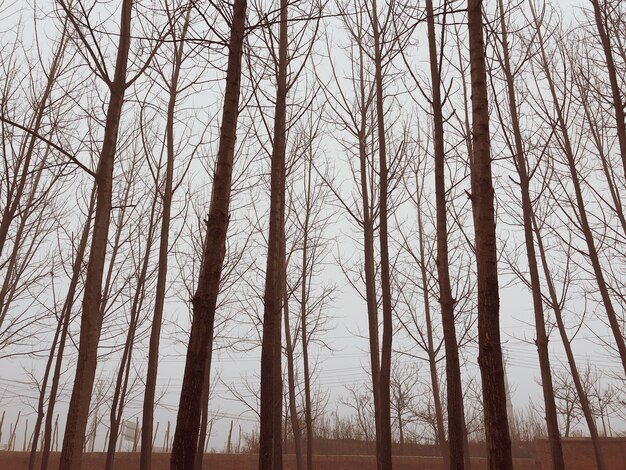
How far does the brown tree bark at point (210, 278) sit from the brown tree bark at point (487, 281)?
132cm

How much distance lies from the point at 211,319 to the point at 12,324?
572 centimetres

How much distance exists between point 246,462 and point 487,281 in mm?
10881

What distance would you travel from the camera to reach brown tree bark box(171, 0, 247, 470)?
2130mm

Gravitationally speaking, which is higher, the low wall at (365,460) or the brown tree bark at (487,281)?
the brown tree bark at (487,281)

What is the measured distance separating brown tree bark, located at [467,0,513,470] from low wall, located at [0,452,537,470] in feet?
32.5

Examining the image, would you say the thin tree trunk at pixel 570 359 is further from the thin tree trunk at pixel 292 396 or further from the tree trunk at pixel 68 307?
the tree trunk at pixel 68 307

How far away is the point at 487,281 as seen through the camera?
104 inches

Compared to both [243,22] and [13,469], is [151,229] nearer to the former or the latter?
[243,22]

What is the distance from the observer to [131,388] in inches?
394

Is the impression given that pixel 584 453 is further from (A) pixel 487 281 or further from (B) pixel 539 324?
(A) pixel 487 281

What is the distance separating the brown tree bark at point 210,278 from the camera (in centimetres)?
213

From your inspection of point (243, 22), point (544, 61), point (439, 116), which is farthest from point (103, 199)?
point (544, 61)

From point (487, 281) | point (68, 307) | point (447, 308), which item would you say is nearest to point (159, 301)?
point (68, 307)

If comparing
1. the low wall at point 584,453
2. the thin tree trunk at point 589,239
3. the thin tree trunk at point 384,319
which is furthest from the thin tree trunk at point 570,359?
the low wall at point 584,453
